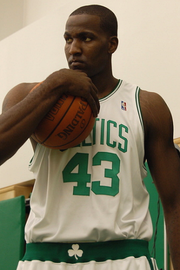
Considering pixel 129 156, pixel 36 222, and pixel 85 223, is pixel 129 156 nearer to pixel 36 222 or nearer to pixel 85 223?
pixel 85 223

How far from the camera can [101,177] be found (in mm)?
1619

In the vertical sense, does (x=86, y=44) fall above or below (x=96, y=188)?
above

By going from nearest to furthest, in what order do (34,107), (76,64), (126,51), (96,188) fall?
1. (34,107)
2. (96,188)
3. (76,64)
4. (126,51)

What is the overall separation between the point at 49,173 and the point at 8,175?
2824 millimetres

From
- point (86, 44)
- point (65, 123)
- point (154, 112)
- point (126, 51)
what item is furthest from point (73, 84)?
point (126, 51)

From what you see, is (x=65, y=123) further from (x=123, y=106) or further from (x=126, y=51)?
(x=126, y=51)

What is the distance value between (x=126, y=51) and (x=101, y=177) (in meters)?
2.18

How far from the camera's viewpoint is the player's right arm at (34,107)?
4.84 feet

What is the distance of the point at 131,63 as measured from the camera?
11.7 feet

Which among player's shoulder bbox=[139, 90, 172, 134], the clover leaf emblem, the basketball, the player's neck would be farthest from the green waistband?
the player's neck

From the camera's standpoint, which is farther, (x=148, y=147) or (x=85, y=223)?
(x=148, y=147)

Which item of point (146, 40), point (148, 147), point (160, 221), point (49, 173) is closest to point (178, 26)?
point (146, 40)

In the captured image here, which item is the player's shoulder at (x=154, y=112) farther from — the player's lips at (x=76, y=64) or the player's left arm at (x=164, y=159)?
the player's lips at (x=76, y=64)

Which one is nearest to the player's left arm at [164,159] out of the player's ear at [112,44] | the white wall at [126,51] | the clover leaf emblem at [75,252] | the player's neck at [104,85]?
the player's neck at [104,85]
